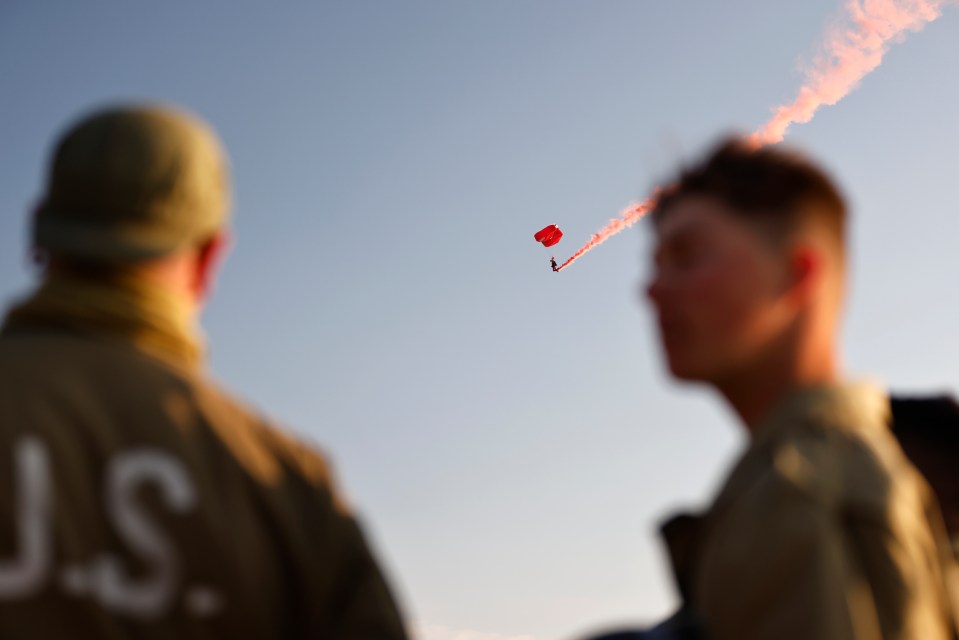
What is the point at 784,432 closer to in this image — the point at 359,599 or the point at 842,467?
the point at 842,467

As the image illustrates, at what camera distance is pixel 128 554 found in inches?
118

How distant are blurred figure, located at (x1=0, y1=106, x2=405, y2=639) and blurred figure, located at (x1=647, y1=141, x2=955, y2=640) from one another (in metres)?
1.27

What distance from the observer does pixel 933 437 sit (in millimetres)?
4453

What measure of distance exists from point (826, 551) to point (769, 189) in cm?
154

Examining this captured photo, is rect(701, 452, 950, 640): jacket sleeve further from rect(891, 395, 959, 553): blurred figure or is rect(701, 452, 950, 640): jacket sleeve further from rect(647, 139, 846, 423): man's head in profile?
rect(891, 395, 959, 553): blurred figure

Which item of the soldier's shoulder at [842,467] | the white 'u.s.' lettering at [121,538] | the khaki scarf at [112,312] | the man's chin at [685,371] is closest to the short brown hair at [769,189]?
the man's chin at [685,371]

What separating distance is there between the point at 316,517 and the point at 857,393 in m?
1.96

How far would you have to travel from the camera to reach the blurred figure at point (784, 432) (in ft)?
8.98

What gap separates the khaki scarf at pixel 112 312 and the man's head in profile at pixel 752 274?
1.80 meters

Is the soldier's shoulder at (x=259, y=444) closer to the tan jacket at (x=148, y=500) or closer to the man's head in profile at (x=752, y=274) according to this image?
the tan jacket at (x=148, y=500)

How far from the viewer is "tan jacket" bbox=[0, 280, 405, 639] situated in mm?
2938

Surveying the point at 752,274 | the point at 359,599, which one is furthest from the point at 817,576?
the point at 359,599

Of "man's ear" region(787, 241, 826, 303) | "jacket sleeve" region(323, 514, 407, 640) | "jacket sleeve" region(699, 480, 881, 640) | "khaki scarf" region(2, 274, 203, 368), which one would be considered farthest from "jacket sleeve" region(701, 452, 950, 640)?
"khaki scarf" region(2, 274, 203, 368)

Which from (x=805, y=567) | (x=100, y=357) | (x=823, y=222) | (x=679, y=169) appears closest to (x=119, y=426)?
(x=100, y=357)
